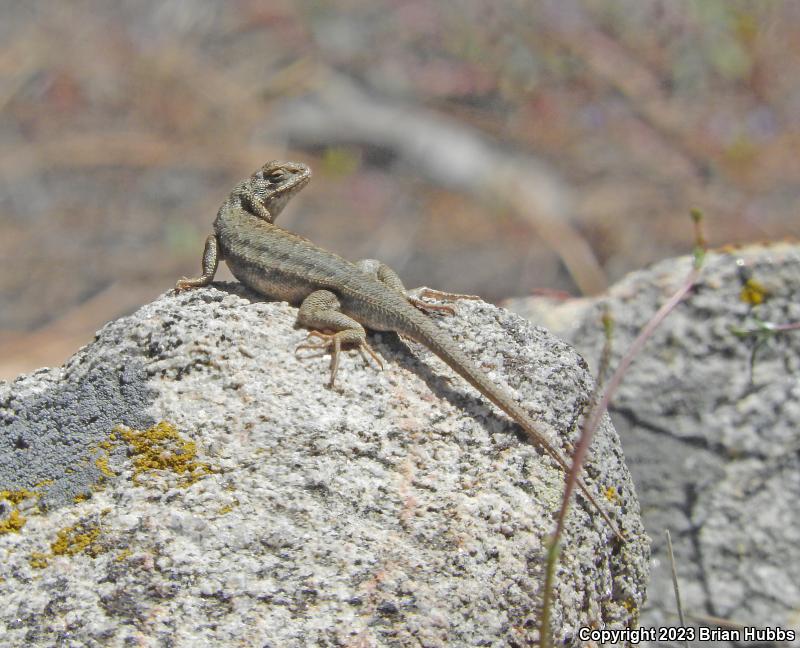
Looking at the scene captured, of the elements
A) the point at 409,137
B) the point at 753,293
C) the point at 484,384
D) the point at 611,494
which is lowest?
the point at 611,494

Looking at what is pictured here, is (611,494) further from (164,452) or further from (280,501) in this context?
(164,452)

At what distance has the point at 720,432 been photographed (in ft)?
13.6

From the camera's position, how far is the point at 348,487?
109 inches

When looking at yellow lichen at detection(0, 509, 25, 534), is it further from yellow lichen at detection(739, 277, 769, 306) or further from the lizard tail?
yellow lichen at detection(739, 277, 769, 306)

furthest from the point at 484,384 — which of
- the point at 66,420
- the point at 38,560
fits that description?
the point at 38,560

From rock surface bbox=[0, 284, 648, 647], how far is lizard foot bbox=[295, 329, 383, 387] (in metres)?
0.05

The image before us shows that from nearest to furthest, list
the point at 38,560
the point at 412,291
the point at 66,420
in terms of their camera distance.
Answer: the point at 38,560 < the point at 66,420 < the point at 412,291

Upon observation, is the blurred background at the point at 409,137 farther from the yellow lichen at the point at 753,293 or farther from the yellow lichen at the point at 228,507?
the yellow lichen at the point at 228,507

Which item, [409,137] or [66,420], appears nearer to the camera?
[66,420]

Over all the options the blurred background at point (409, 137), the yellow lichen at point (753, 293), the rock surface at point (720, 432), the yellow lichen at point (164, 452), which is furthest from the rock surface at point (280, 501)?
the blurred background at point (409, 137)

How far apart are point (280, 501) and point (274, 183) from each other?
1.98m

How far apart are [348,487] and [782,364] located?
231cm

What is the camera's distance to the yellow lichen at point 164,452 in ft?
9.08

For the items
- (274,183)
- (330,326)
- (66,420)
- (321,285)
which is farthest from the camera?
(274,183)
